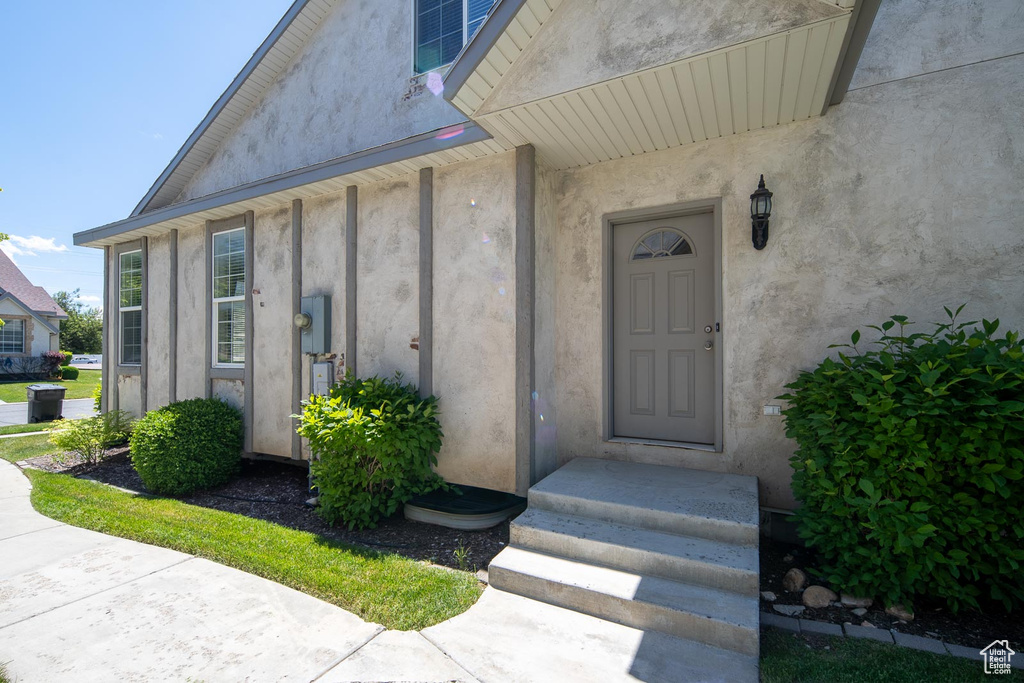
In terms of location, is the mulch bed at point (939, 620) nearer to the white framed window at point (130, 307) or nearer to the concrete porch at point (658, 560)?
the concrete porch at point (658, 560)

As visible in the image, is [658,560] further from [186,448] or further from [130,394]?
[130,394]

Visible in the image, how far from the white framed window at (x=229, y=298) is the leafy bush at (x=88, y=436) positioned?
6.46ft

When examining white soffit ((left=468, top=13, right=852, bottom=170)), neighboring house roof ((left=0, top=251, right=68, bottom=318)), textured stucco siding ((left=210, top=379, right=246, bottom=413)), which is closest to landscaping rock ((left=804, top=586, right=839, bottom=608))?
white soffit ((left=468, top=13, right=852, bottom=170))

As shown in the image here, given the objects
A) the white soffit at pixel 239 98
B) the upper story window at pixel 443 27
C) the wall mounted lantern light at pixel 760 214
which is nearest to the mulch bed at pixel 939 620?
the wall mounted lantern light at pixel 760 214

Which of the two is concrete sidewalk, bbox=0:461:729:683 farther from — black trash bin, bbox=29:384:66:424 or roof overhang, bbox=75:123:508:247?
black trash bin, bbox=29:384:66:424

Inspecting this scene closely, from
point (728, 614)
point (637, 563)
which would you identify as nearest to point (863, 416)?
point (728, 614)

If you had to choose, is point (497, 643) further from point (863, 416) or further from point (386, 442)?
point (863, 416)

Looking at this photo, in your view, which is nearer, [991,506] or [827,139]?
[991,506]

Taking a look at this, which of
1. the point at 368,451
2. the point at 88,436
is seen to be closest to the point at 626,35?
the point at 368,451

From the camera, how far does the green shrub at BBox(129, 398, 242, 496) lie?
5.21 metres

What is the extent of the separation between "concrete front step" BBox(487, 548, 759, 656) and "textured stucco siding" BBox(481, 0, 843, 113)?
3.27 meters

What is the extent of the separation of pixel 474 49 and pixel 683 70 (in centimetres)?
148

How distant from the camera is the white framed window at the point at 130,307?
25.1 feet

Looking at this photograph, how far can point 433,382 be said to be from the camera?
4609 mm
